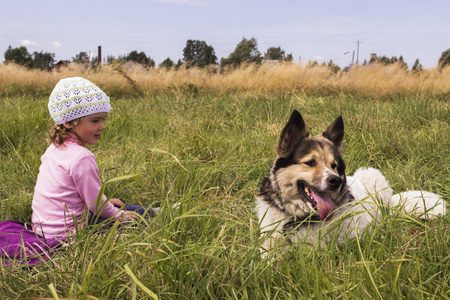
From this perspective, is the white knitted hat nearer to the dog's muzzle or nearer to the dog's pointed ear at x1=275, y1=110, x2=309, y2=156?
the dog's pointed ear at x1=275, y1=110, x2=309, y2=156

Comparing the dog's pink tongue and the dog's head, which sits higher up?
the dog's head

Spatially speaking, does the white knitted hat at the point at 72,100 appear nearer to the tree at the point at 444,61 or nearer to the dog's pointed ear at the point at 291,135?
the dog's pointed ear at the point at 291,135

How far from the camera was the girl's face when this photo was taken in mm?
2693

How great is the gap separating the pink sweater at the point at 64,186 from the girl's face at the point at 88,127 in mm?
131

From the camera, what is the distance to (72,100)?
2600 mm

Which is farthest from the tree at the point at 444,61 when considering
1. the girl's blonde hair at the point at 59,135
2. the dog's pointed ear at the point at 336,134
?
the girl's blonde hair at the point at 59,135

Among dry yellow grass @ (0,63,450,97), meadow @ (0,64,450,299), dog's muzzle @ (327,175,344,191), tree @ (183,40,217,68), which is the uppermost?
tree @ (183,40,217,68)

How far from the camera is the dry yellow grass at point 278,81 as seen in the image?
34.6 ft

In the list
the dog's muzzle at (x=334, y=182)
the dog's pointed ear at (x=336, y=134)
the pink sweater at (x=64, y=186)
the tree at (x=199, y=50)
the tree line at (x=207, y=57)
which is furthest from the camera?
the tree at (x=199, y=50)

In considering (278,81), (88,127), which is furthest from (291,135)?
(278,81)

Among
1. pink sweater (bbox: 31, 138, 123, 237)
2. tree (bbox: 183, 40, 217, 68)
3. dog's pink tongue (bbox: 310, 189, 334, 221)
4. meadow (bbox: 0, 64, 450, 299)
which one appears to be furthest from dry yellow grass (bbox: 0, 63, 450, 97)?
tree (bbox: 183, 40, 217, 68)

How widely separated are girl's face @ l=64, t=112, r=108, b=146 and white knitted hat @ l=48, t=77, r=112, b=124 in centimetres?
6

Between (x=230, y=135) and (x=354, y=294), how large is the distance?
3.73m

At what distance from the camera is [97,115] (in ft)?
9.01
